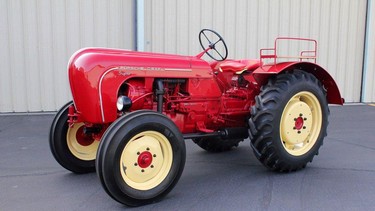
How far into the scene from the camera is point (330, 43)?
9.56 m

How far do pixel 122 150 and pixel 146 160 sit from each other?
268 mm

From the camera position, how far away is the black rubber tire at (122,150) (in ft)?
9.56

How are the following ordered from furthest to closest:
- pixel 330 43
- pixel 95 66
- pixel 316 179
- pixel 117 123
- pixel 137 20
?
1. pixel 330 43
2. pixel 137 20
3. pixel 316 179
4. pixel 95 66
5. pixel 117 123

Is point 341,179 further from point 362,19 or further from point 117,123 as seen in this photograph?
point 362,19

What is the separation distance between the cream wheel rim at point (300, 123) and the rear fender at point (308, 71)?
332mm

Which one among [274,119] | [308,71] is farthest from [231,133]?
[308,71]

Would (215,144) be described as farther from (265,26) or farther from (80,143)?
(265,26)

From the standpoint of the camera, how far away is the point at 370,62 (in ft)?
31.9

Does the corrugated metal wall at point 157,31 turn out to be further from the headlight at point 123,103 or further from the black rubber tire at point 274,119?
the headlight at point 123,103

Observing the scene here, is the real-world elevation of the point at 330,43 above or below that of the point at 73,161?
above

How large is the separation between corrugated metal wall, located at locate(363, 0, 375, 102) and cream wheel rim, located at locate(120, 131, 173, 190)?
8.11m

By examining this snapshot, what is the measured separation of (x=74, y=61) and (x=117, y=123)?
2.61 feet

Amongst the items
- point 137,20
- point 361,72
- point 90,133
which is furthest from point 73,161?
point 361,72

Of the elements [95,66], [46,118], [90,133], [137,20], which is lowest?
[46,118]
